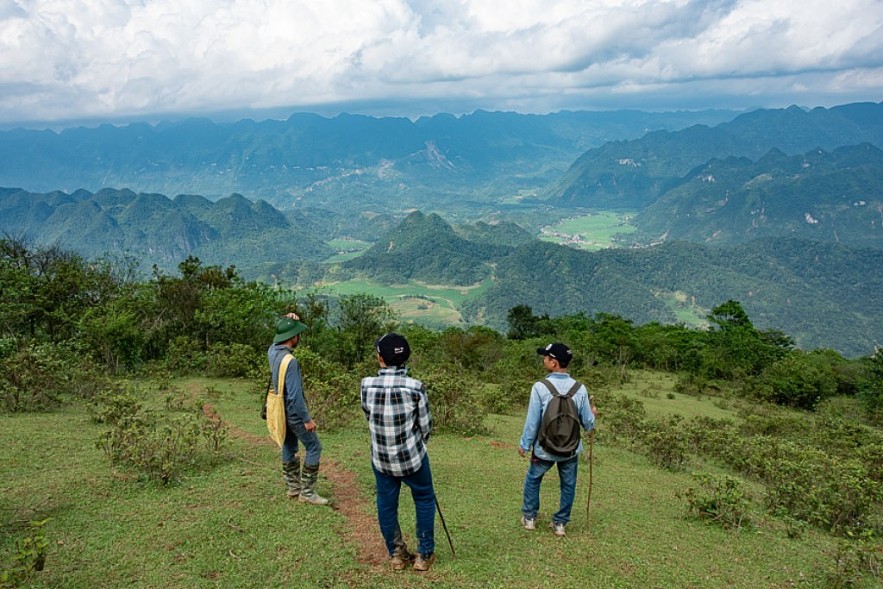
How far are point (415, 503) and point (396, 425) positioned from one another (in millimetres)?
800

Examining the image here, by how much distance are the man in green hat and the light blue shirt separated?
227 centimetres

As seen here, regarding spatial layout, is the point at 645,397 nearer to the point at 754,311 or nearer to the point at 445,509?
the point at 445,509

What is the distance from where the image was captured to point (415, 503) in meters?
4.54

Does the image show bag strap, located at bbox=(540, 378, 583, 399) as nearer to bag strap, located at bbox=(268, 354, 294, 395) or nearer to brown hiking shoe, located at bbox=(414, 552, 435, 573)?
brown hiking shoe, located at bbox=(414, 552, 435, 573)

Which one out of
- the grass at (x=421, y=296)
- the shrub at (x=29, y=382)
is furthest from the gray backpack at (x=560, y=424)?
the grass at (x=421, y=296)

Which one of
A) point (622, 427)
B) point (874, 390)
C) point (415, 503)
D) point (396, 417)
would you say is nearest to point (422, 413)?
point (396, 417)

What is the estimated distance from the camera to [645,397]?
23781mm

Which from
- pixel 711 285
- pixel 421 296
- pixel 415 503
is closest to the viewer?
pixel 415 503

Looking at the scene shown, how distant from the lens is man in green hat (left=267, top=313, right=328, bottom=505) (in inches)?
213

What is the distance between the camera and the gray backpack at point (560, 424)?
497 cm

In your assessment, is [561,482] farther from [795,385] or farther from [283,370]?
[795,385]

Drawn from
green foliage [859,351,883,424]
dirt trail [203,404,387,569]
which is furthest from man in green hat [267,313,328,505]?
green foliage [859,351,883,424]

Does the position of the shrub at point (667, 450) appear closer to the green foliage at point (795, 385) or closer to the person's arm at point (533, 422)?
the person's arm at point (533, 422)

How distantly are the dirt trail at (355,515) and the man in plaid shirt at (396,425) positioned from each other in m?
0.71
